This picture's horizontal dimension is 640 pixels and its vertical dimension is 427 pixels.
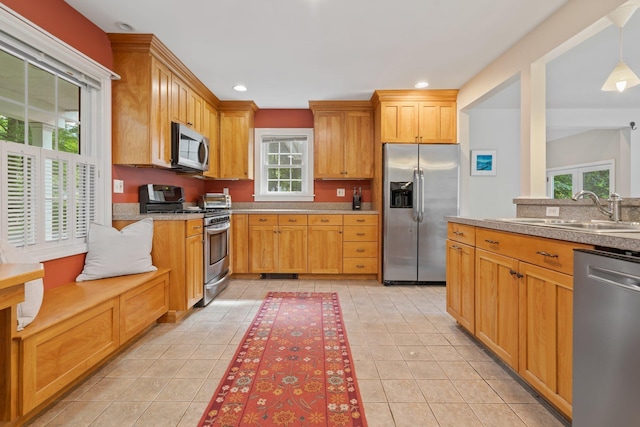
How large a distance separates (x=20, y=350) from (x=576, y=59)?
4.89m

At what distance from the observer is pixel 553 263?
4.64 feet

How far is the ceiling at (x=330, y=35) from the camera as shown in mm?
2230

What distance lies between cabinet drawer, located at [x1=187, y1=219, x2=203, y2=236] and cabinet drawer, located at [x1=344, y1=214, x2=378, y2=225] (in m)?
1.88

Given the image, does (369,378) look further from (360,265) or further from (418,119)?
(418,119)

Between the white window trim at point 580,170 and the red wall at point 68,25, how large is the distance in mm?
6997

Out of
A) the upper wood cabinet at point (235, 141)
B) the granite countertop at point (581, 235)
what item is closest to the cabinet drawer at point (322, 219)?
the upper wood cabinet at point (235, 141)

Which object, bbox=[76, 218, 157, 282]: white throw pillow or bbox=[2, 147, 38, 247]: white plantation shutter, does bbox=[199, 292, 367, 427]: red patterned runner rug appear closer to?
bbox=[76, 218, 157, 282]: white throw pillow

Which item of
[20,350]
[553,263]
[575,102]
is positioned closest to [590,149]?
[575,102]

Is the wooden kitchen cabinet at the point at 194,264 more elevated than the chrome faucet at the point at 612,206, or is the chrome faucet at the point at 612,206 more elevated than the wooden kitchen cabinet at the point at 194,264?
the chrome faucet at the point at 612,206

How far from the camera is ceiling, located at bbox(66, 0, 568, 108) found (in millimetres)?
2230

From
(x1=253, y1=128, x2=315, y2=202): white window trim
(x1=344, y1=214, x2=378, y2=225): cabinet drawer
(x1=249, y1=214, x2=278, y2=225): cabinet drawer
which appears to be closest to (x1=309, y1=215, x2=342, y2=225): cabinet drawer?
(x1=344, y1=214, x2=378, y2=225): cabinet drawer

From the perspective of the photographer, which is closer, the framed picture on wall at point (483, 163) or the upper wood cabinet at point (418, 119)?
the upper wood cabinet at point (418, 119)

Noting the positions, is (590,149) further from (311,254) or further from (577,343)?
(577,343)

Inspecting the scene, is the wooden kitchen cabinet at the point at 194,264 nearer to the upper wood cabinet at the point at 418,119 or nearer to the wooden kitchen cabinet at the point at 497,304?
the wooden kitchen cabinet at the point at 497,304
